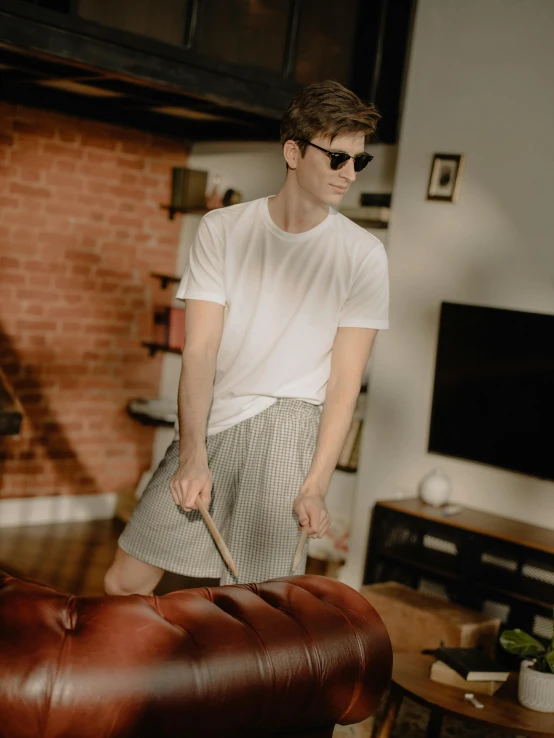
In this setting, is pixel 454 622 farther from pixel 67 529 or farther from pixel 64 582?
pixel 67 529

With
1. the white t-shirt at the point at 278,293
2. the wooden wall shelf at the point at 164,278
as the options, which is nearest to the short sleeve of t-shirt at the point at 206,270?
the white t-shirt at the point at 278,293

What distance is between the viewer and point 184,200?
5945 millimetres

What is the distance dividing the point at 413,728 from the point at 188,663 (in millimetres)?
2578

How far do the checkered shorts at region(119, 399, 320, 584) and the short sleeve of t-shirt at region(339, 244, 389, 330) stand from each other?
0.70 ft

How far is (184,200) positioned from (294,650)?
16.5 feet

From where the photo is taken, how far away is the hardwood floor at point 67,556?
15.2 ft

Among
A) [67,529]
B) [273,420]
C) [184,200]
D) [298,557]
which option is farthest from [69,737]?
[184,200]

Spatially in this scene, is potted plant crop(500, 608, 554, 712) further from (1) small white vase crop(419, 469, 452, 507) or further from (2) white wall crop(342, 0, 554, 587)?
(1) small white vase crop(419, 469, 452, 507)

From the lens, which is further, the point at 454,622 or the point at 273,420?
the point at 454,622

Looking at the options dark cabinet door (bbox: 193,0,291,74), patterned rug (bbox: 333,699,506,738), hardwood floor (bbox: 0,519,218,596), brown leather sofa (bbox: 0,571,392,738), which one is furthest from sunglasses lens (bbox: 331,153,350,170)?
hardwood floor (bbox: 0,519,218,596)

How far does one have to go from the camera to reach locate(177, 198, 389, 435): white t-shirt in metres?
2.11

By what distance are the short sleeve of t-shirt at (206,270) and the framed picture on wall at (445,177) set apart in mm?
2615

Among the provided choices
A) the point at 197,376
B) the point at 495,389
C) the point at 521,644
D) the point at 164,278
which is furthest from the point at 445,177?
the point at 197,376

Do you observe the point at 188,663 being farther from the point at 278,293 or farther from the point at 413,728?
the point at 413,728
